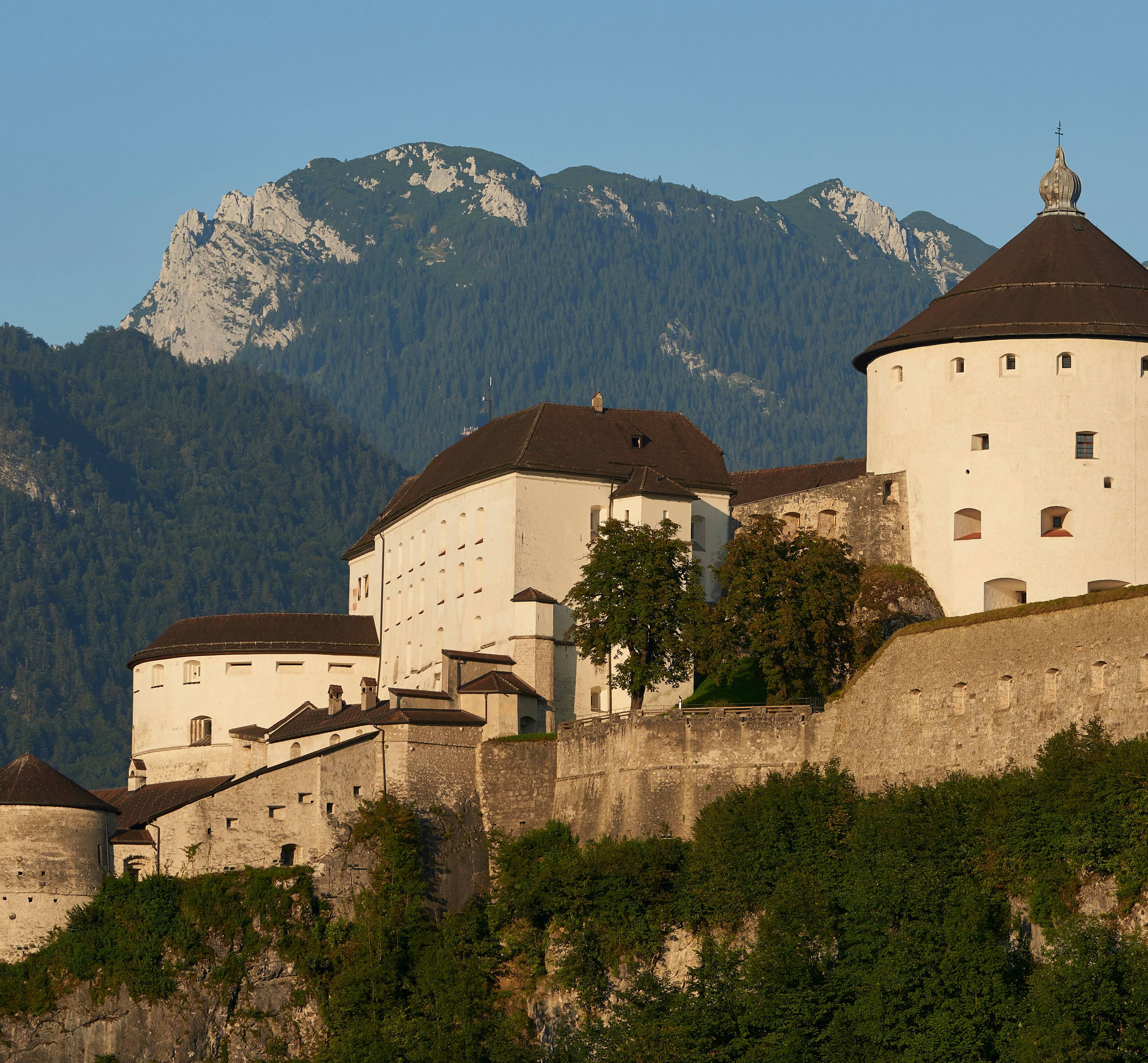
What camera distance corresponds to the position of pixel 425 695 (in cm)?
7194

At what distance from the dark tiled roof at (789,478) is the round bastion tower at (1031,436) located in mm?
8426

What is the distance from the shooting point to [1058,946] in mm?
49750

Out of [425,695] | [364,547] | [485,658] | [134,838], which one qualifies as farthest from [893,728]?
[364,547]

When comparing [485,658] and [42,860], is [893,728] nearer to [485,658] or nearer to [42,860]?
[485,658]

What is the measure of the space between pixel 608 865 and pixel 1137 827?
17.4 meters

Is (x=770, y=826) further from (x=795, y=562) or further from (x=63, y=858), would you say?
A: (x=63, y=858)

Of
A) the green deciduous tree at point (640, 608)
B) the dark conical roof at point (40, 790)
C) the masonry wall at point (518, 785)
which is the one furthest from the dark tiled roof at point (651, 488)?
the dark conical roof at point (40, 790)

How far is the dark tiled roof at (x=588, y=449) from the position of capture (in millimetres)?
76562

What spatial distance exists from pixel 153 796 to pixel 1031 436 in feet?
113

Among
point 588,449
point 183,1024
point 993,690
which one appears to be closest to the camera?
point 993,690

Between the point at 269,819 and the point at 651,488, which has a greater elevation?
the point at 651,488

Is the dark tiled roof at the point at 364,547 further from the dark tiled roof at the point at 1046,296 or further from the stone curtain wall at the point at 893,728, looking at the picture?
the stone curtain wall at the point at 893,728

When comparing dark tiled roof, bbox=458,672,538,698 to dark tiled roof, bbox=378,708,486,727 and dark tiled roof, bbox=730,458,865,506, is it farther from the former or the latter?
dark tiled roof, bbox=730,458,865,506

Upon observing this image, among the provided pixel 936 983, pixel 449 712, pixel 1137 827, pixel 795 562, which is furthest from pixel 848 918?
pixel 449 712
